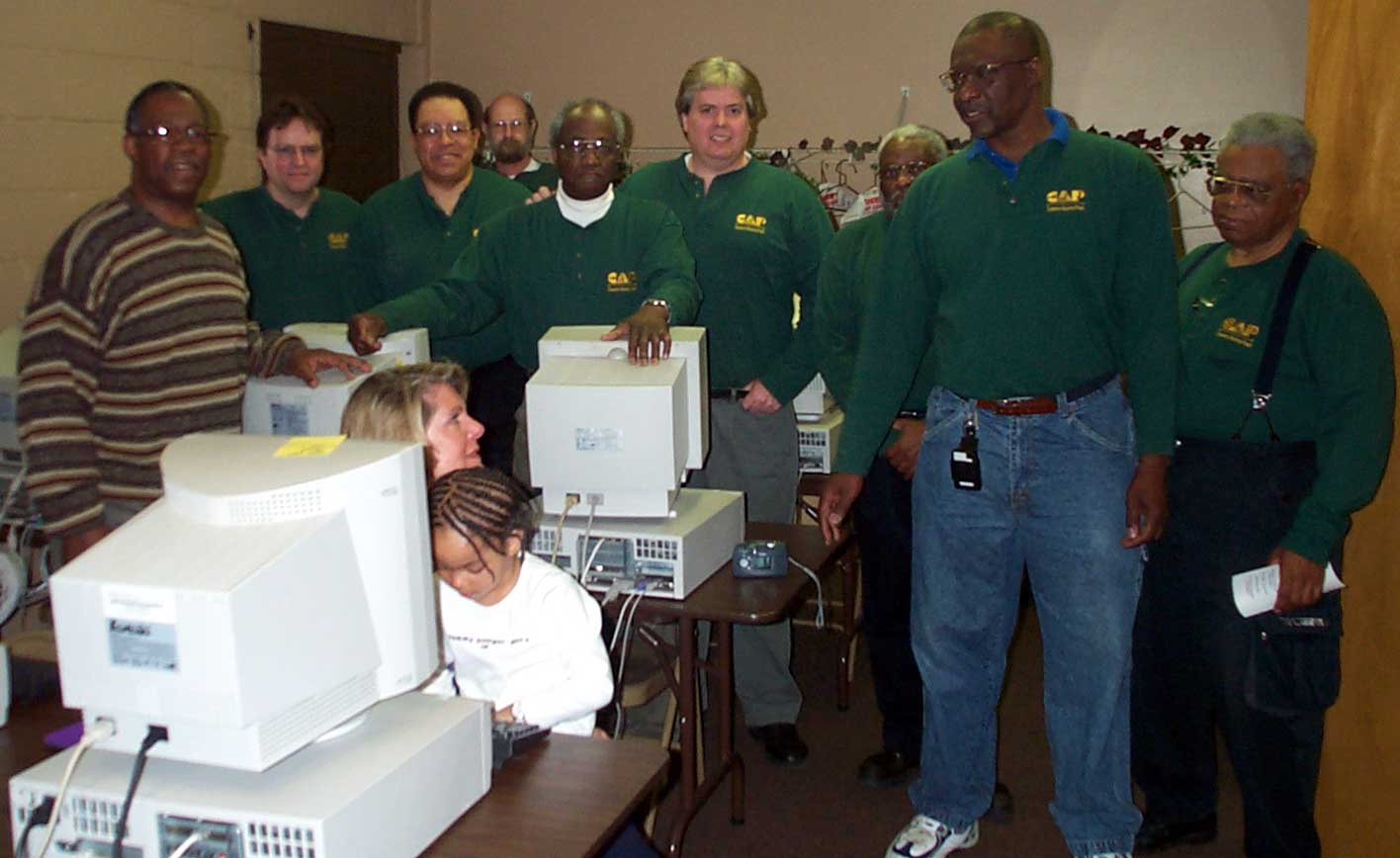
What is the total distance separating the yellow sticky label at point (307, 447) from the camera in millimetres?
1302

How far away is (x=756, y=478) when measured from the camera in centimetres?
321

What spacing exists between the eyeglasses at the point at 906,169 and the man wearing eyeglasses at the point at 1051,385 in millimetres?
600

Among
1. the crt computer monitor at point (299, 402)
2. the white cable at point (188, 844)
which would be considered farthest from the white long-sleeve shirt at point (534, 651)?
the crt computer monitor at point (299, 402)

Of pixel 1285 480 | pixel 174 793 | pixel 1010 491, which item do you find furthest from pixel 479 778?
pixel 1285 480

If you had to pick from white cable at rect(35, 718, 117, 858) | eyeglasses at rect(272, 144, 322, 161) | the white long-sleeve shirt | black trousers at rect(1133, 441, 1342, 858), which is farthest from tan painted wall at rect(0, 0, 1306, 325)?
black trousers at rect(1133, 441, 1342, 858)

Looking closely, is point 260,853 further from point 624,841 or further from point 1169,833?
point 1169,833

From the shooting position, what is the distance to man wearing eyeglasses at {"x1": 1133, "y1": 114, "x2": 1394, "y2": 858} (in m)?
2.13

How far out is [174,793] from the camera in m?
1.18

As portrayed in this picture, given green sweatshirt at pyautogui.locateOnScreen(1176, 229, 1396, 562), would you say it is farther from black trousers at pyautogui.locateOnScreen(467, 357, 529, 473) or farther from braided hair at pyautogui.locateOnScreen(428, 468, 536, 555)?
black trousers at pyautogui.locateOnScreen(467, 357, 529, 473)


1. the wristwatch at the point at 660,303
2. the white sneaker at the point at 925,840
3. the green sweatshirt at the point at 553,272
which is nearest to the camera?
the white sneaker at the point at 925,840

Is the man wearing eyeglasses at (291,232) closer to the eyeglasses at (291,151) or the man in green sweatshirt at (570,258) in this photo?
the eyeglasses at (291,151)

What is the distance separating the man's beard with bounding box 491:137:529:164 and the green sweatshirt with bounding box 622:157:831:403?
41.1 inches

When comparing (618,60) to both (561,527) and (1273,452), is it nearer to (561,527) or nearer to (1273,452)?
(561,527)

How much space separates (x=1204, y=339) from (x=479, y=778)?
1656 millimetres
